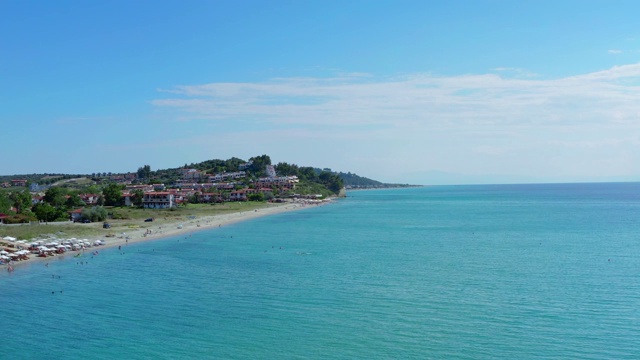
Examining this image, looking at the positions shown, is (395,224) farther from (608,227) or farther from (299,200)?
(299,200)

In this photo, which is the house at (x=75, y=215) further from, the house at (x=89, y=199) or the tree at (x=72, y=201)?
the house at (x=89, y=199)

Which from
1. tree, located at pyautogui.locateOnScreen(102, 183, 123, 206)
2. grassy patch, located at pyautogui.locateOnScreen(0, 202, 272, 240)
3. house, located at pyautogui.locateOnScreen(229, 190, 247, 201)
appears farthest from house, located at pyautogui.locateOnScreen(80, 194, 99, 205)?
house, located at pyautogui.locateOnScreen(229, 190, 247, 201)

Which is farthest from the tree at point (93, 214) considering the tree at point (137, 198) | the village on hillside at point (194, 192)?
the tree at point (137, 198)

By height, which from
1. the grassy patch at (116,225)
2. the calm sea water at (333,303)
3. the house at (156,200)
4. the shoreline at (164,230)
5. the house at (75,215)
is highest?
the house at (156,200)

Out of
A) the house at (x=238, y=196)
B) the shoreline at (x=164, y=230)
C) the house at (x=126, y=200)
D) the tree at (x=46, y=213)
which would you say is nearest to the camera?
the shoreline at (x=164, y=230)

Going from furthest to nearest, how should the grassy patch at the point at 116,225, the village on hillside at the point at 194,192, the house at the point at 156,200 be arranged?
the house at the point at 156,200, the village on hillside at the point at 194,192, the grassy patch at the point at 116,225

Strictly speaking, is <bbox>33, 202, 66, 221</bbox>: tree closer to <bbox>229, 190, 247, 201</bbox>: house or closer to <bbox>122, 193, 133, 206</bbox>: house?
<bbox>122, 193, 133, 206</bbox>: house

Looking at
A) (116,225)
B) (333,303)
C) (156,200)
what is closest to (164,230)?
(116,225)

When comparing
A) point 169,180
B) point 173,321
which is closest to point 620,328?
point 173,321

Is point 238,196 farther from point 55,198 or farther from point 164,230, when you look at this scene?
point 164,230
